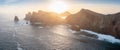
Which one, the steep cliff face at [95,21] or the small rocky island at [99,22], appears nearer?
the small rocky island at [99,22]

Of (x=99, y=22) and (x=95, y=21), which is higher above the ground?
(x=95, y=21)

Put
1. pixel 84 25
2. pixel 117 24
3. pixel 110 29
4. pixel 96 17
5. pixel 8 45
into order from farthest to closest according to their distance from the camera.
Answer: pixel 84 25
pixel 96 17
pixel 110 29
pixel 117 24
pixel 8 45

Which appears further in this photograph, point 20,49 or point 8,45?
point 8,45

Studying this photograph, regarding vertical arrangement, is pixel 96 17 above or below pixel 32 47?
above

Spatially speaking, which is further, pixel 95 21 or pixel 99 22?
pixel 95 21

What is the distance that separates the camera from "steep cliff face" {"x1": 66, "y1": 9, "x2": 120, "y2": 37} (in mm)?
124325

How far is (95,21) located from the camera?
472 ft

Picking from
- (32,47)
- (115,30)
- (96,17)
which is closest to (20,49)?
(32,47)

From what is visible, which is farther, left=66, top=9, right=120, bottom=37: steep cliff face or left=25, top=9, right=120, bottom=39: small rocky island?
left=66, top=9, right=120, bottom=37: steep cliff face

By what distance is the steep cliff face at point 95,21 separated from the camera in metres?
124

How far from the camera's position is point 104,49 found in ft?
300

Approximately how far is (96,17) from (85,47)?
5631 cm

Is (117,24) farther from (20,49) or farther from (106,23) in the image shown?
(20,49)

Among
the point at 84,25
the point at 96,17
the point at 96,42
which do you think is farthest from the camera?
the point at 84,25
